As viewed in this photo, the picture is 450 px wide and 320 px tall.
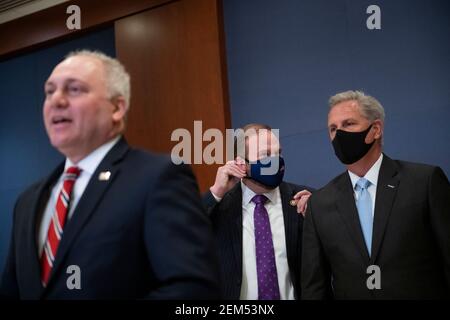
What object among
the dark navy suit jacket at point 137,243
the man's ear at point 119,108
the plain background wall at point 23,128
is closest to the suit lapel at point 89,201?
the dark navy suit jacket at point 137,243

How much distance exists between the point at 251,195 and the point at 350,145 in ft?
1.91

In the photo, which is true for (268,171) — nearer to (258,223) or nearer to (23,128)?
(258,223)

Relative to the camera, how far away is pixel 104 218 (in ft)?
4.45

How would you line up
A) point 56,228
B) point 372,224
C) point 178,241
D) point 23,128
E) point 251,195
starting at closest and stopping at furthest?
point 178,241
point 56,228
point 372,224
point 251,195
point 23,128

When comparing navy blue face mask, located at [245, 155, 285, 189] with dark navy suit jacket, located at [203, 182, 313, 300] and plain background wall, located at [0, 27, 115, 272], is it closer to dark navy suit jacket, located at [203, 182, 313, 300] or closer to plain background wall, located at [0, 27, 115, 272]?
dark navy suit jacket, located at [203, 182, 313, 300]

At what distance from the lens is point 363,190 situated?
2.42 meters

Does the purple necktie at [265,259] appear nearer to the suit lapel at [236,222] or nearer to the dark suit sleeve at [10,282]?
the suit lapel at [236,222]

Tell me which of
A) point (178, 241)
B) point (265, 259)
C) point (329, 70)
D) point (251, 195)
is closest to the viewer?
point (178, 241)

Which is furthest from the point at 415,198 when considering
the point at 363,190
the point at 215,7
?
the point at 215,7

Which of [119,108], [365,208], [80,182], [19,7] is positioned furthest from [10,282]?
[19,7]

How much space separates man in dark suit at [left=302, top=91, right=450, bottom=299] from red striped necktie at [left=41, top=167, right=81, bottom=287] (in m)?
1.31

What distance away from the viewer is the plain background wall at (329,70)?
127 inches

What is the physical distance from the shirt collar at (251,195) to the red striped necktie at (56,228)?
1.35m
